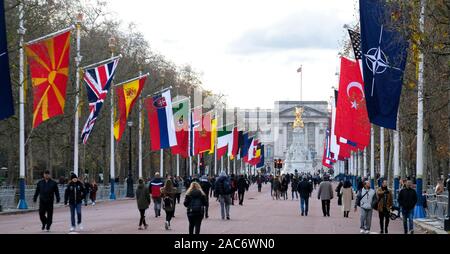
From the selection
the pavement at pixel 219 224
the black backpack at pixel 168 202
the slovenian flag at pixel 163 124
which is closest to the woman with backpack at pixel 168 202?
the black backpack at pixel 168 202

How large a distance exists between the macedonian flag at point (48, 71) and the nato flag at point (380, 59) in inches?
546

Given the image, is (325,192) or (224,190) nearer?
(224,190)

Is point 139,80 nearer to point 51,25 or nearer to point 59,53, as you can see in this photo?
point 51,25

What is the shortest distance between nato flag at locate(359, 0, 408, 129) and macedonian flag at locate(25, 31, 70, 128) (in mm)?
13858

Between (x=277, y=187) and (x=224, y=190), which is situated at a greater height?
(x=224, y=190)

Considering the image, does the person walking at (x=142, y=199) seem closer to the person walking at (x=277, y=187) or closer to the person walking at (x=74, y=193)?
the person walking at (x=74, y=193)

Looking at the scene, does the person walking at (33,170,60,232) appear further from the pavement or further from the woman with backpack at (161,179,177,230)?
the woman with backpack at (161,179,177,230)

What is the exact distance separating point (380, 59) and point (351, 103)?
11712 millimetres

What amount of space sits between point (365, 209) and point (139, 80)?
2671cm

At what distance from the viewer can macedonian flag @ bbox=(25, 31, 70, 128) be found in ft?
115

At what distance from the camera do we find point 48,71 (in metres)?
35.1

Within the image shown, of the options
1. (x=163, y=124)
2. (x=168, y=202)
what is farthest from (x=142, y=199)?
(x=163, y=124)

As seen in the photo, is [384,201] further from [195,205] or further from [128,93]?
[128,93]
